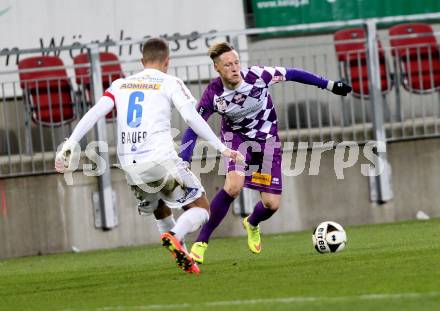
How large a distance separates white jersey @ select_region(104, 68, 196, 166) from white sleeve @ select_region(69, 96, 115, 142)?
8cm

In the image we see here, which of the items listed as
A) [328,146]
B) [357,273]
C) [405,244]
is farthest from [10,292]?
[328,146]

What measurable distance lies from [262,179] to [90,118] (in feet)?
9.42

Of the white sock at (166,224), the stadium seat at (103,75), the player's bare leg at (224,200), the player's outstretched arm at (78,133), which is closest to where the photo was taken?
the player's outstretched arm at (78,133)

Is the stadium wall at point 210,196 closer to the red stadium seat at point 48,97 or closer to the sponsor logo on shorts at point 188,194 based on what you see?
the red stadium seat at point 48,97

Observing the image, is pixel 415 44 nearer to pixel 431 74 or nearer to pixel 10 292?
pixel 431 74

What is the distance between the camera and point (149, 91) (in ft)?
36.8

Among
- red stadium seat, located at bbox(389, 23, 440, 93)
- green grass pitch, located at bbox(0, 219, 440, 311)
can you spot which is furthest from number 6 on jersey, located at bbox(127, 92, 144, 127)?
red stadium seat, located at bbox(389, 23, 440, 93)

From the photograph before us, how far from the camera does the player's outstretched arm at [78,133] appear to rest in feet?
36.0

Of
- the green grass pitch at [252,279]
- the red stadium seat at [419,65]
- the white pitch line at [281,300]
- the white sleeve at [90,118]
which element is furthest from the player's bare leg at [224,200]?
the red stadium seat at [419,65]

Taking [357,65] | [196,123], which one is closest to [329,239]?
[196,123]

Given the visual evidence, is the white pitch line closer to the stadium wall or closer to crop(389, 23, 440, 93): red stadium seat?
the stadium wall

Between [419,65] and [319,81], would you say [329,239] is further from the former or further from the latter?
[419,65]

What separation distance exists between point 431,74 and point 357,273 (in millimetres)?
7850

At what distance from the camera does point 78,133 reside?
11164mm
